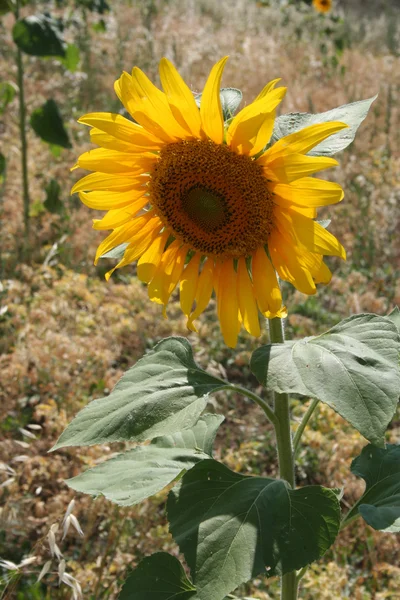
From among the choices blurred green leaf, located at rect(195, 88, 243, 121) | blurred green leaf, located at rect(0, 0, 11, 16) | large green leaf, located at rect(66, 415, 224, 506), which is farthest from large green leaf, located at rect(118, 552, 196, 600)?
blurred green leaf, located at rect(0, 0, 11, 16)

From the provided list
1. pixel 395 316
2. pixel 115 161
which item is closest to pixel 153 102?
pixel 115 161

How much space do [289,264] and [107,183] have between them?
409mm

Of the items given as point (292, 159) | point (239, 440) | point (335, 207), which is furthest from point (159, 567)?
point (335, 207)

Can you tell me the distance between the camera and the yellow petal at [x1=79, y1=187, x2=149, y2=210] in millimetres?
1487

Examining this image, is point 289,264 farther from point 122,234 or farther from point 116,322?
point 116,322


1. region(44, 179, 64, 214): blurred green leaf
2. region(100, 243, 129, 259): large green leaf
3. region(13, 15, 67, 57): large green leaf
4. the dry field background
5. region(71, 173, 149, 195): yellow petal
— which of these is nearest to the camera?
region(71, 173, 149, 195): yellow petal

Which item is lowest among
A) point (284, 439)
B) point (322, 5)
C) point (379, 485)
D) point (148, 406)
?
point (379, 485)

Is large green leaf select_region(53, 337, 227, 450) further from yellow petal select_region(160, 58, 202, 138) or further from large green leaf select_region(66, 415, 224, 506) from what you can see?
yellow petal select_region(160, 58, 202, 138)

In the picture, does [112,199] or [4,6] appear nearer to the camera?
[112,199]

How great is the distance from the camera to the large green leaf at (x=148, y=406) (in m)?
1.28

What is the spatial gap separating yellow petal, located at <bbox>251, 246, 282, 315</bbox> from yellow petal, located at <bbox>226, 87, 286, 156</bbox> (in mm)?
234

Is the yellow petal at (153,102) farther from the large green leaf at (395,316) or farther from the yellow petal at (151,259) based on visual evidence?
the large green leaf at (395,316)

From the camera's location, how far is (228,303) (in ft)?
4.96

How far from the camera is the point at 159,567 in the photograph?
1562 mm
